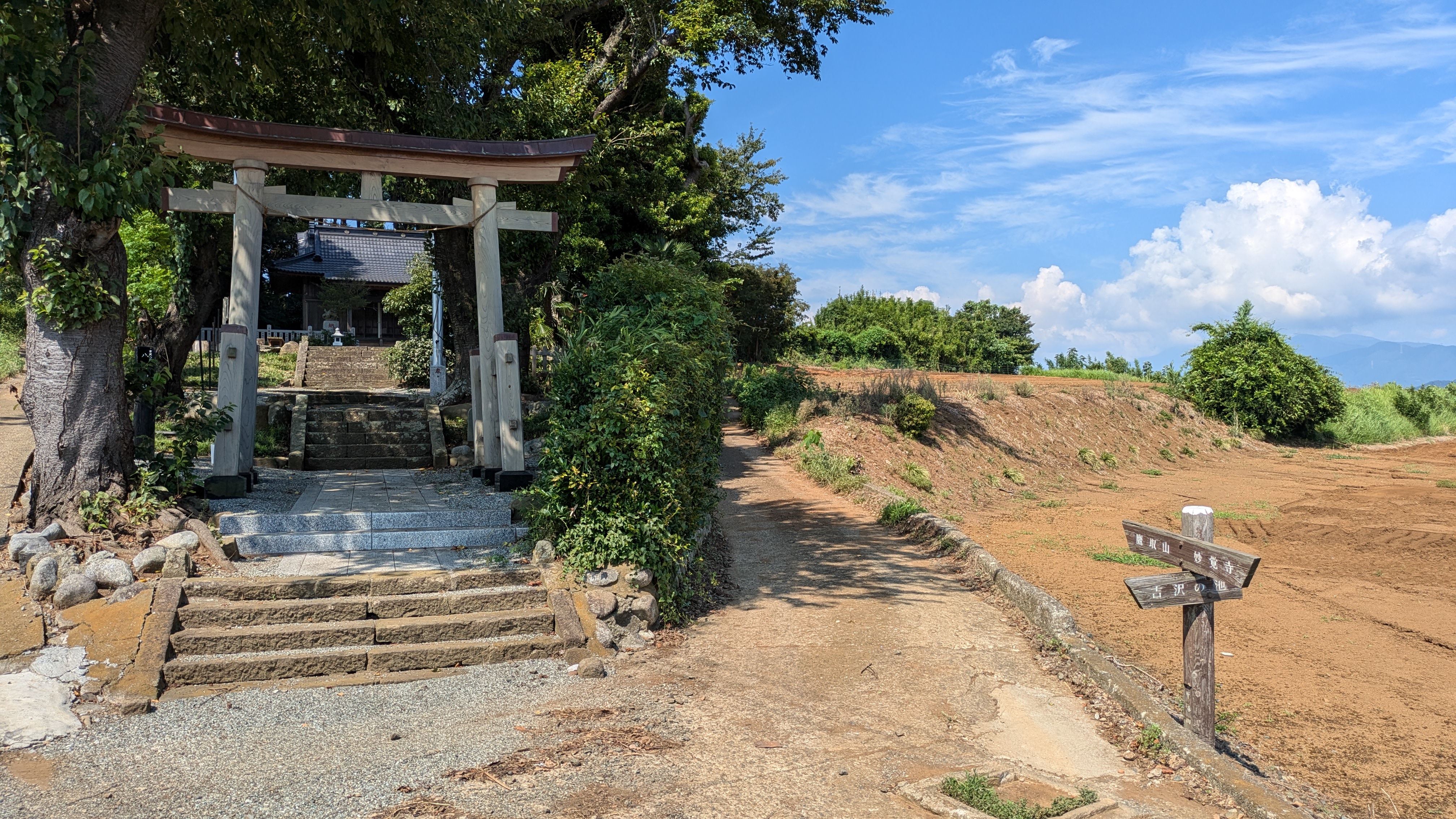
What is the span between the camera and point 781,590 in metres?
8.49

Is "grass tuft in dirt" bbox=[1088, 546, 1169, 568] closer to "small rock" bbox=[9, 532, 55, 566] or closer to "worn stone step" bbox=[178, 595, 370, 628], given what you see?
"worn stone step" bbox=[178, 595, 370, 628]

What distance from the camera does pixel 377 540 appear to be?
8.02 meters

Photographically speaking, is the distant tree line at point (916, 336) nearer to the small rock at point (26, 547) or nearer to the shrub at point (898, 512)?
the shrub at point (898, 512)

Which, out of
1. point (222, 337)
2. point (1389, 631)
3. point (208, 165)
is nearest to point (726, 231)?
point (208, 165)

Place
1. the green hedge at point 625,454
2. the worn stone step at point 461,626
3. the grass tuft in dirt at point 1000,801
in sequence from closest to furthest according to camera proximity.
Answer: the grass tuft in dirt at point 1000,801
the worn stone step at point 461,626
the green hedge at point 625,454

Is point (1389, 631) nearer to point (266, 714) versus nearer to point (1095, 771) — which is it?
point (1095, 771)

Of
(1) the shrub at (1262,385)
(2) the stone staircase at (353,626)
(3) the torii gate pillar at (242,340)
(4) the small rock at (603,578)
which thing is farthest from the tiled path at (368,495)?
(1) the shrub at (1262,385)

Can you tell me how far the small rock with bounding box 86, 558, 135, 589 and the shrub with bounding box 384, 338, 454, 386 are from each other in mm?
15629

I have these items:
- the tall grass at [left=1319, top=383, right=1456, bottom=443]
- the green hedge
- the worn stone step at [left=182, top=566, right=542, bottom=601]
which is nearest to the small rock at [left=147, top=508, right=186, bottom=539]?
the worn stone step at [left=182, top=566, right=542, bottom=601]

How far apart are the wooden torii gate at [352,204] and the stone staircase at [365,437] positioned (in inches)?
114

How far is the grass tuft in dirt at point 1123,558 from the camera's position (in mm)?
10344

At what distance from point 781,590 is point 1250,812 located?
466 cm

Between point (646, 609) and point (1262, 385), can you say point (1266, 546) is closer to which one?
point (646, 609)

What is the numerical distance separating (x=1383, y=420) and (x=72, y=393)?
113 feet
